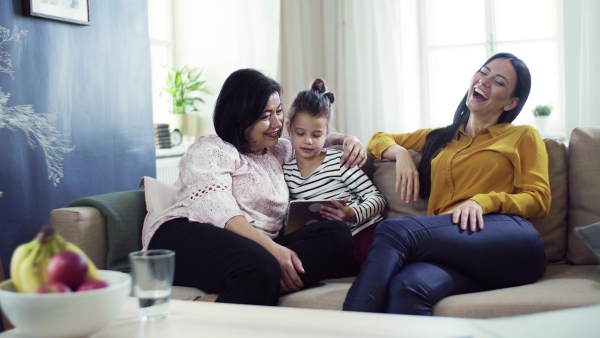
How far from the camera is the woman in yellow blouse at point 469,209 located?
1793 millimetres

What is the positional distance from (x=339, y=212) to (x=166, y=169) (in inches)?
86.3

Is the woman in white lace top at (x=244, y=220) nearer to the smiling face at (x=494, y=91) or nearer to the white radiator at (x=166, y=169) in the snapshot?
the smiling face at (x=494, y=91)

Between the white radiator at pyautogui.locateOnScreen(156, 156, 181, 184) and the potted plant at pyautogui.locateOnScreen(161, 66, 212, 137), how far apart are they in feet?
1.52

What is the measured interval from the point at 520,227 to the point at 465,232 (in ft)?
0.55

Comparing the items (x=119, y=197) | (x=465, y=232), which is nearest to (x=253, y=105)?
(x=119, y=197)

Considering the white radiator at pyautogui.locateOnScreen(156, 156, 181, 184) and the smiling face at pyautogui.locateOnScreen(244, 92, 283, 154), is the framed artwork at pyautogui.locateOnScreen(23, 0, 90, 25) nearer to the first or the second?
the white radiator at pyautogui.locateOnScreen(156, 156, 181, 184)

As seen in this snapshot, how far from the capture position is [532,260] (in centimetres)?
190

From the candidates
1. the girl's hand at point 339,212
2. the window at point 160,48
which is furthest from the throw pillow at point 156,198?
the window at point 160,48

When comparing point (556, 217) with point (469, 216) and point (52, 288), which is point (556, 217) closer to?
point (469, 216)

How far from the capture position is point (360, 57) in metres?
4.57

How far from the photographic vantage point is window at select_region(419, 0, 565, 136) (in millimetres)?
4242

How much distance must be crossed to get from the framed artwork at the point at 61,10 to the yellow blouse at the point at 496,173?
185 cm

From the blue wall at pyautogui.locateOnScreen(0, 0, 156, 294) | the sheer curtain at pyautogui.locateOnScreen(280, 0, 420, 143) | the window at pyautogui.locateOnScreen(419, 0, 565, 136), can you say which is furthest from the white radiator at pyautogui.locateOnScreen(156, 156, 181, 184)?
the window at pyautogui.locateOnScreen(419, 0, 565, 136)

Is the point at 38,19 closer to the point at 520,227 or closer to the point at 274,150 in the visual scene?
the point at 274,150
